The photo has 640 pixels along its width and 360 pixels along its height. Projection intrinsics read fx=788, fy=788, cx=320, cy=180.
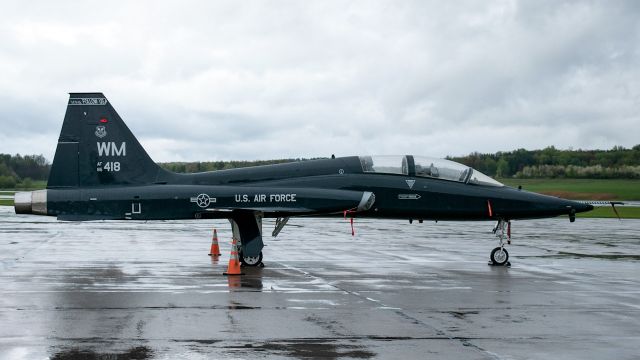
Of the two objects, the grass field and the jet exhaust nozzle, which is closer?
the jet exhaust nozzle

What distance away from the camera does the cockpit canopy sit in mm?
20391

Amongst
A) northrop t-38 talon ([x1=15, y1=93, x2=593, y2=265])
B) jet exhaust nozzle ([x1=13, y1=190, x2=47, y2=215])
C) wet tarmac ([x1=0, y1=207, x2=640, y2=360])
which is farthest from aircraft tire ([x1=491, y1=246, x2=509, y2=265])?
jet exhaust nozzle ([x1=13, y1=190, x2=47, y2=215])

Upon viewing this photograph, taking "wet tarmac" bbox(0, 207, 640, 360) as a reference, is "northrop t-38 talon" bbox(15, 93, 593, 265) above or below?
above

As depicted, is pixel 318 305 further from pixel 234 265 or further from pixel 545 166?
pixel 545 166

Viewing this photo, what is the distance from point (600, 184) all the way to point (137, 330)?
278 feet

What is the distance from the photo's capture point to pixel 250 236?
1933cm

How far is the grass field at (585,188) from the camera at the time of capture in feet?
243

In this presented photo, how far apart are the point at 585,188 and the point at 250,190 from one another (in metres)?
68.8

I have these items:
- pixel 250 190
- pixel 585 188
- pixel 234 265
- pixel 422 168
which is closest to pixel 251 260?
pixel 250 190

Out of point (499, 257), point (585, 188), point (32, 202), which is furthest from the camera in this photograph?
point (585, 188)

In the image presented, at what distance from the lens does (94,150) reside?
19.7m

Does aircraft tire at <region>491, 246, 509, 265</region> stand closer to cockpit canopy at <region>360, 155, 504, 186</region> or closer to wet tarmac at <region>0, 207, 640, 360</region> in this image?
wet tarmac at <region>0, 207, 640, 360</region>

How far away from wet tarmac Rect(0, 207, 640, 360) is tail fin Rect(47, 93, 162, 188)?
6.97 feet

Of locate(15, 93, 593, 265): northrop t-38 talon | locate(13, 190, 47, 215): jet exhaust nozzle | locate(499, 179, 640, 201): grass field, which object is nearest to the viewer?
locate(13, 190, 47, 215): jet exhaust nozzle
